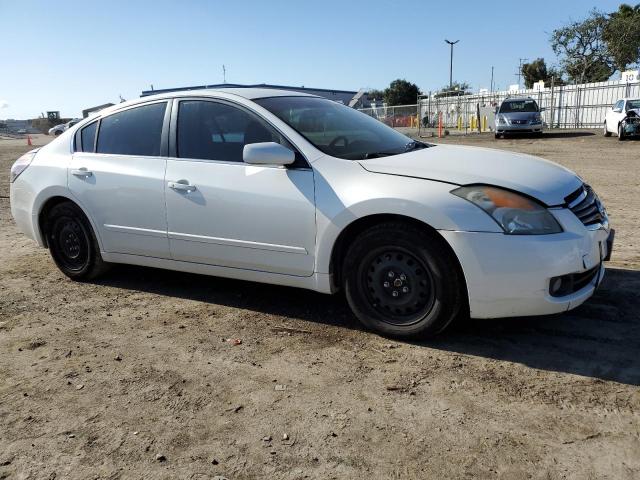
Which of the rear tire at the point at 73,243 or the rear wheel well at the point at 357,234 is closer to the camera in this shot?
the rear wheel well at the point at 357,234

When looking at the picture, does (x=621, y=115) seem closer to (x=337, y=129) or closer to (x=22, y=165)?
(x=337, y=129)

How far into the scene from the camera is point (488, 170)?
3568mm

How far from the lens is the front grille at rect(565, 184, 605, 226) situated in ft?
11.4

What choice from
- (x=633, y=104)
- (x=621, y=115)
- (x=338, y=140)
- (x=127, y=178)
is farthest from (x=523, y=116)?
(x=127, y=178)

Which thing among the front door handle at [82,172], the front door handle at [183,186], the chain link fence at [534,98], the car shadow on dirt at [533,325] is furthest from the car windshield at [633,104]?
the front door handle at [82,172]

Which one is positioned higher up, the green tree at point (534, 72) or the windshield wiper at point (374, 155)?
the green tree at point (534, 72)

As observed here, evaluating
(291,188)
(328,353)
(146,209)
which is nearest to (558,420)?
(328,353)

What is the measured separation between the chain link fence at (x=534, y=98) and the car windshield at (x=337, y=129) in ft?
80.1

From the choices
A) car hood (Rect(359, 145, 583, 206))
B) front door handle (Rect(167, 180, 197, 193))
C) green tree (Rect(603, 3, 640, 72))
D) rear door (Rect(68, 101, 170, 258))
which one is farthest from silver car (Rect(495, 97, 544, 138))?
green tree (Rect(603, 3, 640, 72))

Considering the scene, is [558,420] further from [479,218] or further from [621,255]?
[621,255]

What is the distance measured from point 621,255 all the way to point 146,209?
4.34 meters

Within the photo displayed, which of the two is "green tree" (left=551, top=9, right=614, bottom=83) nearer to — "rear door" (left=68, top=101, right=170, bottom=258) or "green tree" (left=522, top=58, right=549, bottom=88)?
"green tree" (left=522, top=58, right=549, bottom=88)

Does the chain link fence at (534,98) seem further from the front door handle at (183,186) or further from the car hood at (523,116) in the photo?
the front door handle at (183,186)

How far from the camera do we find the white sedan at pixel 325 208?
331cm
